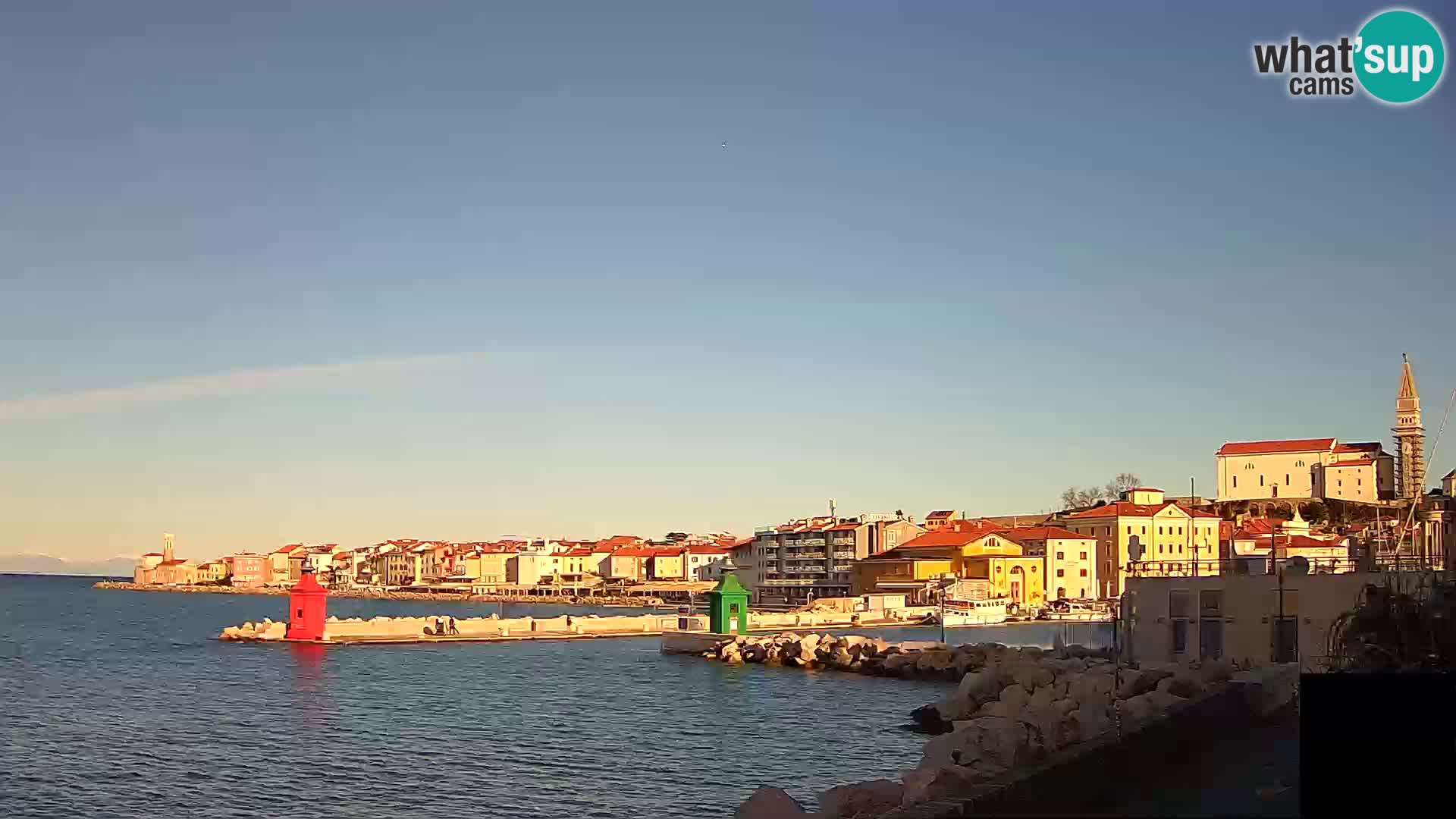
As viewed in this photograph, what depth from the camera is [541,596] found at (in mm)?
123125

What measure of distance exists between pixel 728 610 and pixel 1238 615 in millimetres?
30346

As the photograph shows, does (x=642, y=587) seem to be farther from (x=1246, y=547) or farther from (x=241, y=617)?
(x=1246, y=547)

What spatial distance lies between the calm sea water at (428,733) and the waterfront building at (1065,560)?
37.9 metres

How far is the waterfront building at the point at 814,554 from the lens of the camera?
8969cm

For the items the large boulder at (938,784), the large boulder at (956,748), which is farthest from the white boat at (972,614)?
the large boulder at (938,784)

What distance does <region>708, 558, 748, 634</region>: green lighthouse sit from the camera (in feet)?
179

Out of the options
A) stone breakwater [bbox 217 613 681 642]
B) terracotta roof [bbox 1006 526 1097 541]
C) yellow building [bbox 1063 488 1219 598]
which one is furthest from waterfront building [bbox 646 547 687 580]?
stone breakwater [bbox 217 613 681 642]

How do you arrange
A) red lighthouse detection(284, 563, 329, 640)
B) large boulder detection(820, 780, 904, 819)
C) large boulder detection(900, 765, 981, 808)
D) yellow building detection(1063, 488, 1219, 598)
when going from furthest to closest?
yellow building detection(1063, 488, 1219, 598)
red lighthouse detection(284, 563, 329, 640)
large boulder detection(820, 780, 904, 819)
large boulder detection(900, 765, 981, 808)

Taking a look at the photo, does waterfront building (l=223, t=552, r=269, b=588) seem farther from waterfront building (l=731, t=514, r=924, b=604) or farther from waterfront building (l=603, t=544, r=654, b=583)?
waterfront building (l=731, t=514, r=924, b=604)

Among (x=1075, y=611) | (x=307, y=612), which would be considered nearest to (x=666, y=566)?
(x=1075, y=611)

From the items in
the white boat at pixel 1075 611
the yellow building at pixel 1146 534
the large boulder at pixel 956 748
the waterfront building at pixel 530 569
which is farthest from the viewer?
the waterfront building at pixel 530 569

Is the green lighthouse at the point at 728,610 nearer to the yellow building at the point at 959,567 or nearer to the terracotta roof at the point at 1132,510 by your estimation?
the yellow building at the point at 959,567

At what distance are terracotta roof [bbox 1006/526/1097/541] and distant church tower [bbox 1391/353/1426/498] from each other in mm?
22544

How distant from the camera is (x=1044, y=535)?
275 ft
